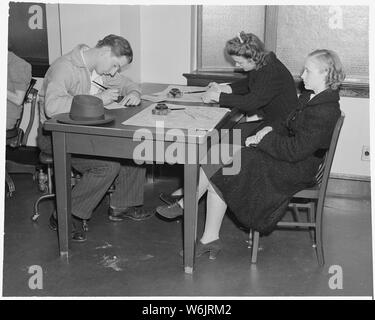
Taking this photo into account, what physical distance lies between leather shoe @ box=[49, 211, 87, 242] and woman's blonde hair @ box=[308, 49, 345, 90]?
66.2 inches

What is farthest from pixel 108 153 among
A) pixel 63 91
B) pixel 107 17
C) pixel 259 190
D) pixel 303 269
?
pixel 107 17

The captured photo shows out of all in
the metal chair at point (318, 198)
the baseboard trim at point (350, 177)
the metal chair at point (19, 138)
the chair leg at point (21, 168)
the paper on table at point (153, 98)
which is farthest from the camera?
the chair leg at point (21, 168)

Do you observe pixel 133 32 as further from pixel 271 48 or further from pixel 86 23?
pixel 271 48

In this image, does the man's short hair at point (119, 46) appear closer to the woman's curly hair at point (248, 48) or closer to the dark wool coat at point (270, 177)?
the woman's curly hair at point (248, 48)

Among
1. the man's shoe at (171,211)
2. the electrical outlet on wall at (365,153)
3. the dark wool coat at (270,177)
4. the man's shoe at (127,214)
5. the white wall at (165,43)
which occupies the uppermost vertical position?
the white wall at (165,43)

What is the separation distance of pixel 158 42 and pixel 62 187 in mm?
1801

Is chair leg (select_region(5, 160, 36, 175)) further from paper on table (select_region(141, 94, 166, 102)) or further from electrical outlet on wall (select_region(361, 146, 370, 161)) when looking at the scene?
electrical outlet on wall (select_region(361, 146, 370, 161))

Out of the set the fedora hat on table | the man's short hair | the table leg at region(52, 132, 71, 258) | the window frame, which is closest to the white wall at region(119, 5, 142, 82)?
the window frame

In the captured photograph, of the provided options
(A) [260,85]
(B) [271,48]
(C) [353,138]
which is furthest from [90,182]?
(C) [353,138]

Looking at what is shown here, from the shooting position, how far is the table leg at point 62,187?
299 cm

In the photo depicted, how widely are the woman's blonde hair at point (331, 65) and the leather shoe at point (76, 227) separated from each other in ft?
5.52

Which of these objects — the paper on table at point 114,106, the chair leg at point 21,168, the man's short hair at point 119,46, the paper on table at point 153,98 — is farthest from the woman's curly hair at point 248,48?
the chair leg at point 21,168

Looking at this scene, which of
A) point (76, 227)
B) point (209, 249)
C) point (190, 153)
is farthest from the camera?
point (76, 227)

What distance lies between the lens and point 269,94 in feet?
11.4
